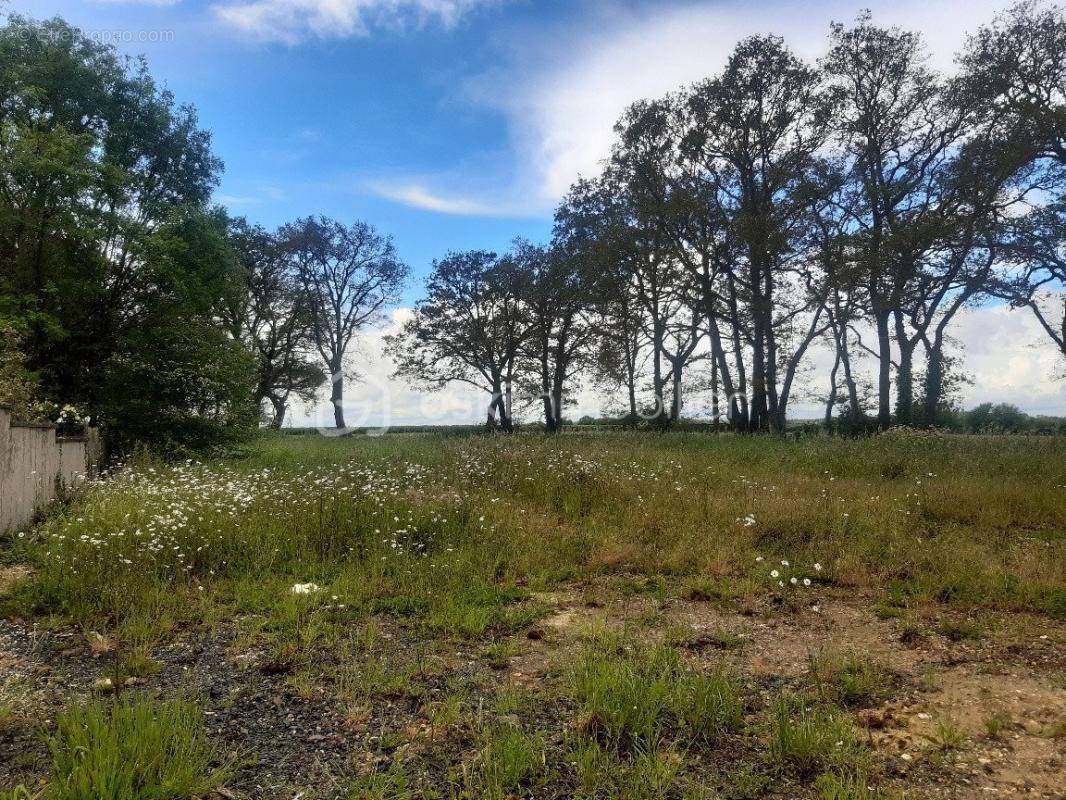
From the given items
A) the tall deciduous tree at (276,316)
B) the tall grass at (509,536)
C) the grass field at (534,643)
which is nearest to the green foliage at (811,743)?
the grass field at (534,643)

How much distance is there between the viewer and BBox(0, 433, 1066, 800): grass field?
2.66 m

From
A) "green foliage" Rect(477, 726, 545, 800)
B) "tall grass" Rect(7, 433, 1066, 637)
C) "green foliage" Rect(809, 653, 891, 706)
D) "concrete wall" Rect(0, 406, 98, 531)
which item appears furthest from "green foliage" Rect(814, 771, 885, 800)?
"concrete wall" Rect(0, 406, 98, 531)

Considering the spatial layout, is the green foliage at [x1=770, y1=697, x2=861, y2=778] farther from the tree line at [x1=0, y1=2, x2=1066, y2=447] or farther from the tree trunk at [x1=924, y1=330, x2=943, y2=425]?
the tree trunk at [x1=924, y1=330, x2=943, y2=425]

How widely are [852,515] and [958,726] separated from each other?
5.09 m

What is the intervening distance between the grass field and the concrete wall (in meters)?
0.48

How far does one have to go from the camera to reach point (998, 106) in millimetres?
17531

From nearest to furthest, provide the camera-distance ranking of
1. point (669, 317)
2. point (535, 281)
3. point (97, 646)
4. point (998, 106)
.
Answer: point (97, 646) → point (998, 106) → point (669, 317) → point (535, 281)

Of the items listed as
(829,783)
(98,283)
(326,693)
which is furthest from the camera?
(98,283)

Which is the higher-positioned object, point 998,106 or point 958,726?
point 998,106

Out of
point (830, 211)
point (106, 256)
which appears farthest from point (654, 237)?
point (106, 256)

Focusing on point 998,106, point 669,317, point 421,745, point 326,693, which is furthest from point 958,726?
point 669,317

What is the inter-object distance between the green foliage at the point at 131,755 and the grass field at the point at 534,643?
1cm

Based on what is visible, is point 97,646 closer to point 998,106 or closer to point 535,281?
point 998,106

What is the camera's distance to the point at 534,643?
431 cm
